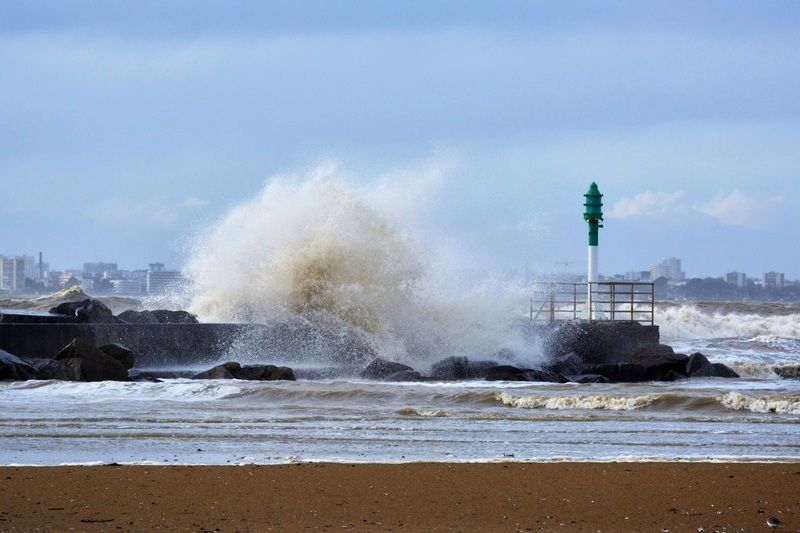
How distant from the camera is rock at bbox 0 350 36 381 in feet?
45.3

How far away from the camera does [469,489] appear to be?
245 inches

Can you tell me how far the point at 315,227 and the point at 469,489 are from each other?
48.7 ft

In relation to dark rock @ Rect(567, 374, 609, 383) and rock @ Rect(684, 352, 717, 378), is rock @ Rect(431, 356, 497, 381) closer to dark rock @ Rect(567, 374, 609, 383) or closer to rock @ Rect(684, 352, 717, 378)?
dark rock @ Rect(567, 374, 609, 383)

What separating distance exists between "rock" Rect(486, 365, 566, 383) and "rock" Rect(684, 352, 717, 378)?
8.04 feet

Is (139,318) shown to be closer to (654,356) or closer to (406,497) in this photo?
(654,356)

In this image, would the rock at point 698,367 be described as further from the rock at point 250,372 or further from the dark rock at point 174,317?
the dark rock at point 174,317

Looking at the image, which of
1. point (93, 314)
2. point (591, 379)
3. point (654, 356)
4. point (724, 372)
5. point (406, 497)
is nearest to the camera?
point (406, 497)

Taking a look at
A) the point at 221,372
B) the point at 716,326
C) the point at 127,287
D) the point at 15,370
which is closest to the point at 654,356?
the point at 221,372

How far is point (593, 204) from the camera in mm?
20344

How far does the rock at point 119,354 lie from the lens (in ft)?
47.3

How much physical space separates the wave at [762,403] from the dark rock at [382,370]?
16.8 feet

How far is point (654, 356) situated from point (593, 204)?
4399 millimetres

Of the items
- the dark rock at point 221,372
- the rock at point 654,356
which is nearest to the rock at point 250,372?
the dark rock at point 221,372

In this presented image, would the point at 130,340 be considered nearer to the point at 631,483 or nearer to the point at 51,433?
the point at 51,433
